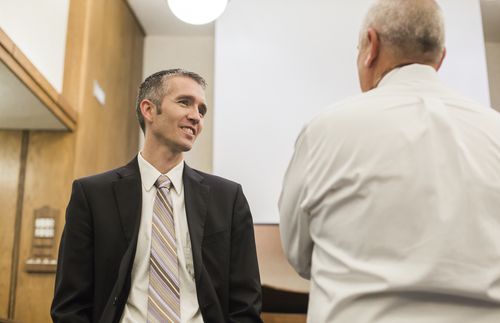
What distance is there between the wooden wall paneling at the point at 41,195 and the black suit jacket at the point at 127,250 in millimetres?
2020

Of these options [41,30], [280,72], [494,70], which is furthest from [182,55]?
[494,70]

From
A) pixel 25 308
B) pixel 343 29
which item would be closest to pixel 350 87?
pixel 343 29

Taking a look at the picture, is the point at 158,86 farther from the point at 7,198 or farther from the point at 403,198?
the point at 7,198

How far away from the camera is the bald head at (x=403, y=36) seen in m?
1.37

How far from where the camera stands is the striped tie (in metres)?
1.85

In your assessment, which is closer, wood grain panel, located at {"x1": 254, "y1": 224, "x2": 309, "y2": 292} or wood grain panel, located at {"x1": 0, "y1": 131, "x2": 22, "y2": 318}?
wood grain panel, located at {"x1": 254, "y1": 224, "x2": 309, "y2": 292}

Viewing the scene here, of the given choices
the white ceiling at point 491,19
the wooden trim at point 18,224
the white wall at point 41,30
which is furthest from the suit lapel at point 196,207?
the white ceiling at point 491,19

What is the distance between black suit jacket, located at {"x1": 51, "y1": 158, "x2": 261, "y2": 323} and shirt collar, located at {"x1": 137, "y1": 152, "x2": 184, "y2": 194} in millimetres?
23

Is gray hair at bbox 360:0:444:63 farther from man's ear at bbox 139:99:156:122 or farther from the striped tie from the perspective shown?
man's ear at bbox 139:99:156:122

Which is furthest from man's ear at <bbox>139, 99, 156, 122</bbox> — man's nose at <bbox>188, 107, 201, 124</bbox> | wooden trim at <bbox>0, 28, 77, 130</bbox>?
wooden trim at <bbox>0, 28, 77, 130</bbox>

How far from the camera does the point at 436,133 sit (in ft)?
4.00

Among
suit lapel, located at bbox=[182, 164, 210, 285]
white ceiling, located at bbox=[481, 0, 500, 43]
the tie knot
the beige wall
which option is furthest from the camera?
the beige wall

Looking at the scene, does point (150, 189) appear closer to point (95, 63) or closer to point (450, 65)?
point (95, 63)

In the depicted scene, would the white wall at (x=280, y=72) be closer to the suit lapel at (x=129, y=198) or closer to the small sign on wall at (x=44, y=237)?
the small sign on wall at (x=44, y=237)
